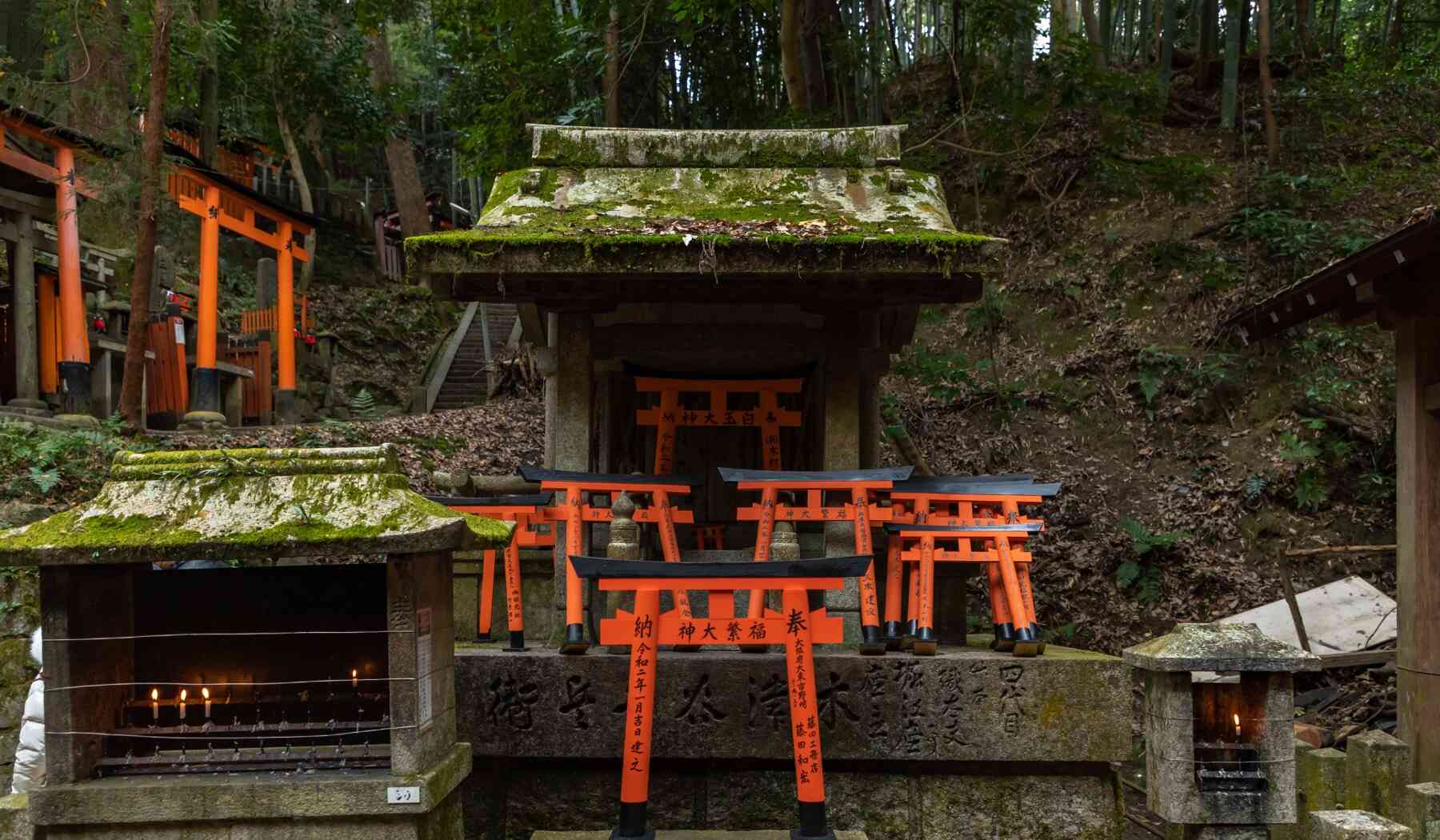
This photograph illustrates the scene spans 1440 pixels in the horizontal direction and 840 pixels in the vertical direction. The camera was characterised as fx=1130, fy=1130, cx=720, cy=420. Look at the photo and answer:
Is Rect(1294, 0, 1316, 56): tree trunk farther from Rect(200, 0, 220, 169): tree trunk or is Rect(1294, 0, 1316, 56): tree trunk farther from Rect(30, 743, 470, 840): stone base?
Rect(30, 743, 470, 840): stone base

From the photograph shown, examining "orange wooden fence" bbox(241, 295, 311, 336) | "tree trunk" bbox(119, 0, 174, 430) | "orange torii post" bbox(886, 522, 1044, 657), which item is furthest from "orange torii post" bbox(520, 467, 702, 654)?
"orange wooden fence" bbox(241, 295, 311, 336)

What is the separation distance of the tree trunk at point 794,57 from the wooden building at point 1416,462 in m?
9.45

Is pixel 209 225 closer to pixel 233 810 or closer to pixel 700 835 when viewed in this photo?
pixel 233 810

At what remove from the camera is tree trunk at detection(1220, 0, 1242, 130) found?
2027 cm

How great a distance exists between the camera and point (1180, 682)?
6.34 m

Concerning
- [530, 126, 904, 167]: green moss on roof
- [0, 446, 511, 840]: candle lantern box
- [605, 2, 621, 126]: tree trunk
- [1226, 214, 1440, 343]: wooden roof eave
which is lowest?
[0, 446, 511, 840]: candle lantern box

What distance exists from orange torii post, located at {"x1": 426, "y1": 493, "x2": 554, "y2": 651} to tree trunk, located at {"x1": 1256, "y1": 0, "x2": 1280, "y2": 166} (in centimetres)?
1625

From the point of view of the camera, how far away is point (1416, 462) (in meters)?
9.14

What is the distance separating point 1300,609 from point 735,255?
7.65 meters

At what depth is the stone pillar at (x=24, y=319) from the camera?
14.2m

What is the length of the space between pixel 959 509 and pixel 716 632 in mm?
2693

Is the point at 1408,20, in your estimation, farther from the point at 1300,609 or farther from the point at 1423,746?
the point at 1423,746

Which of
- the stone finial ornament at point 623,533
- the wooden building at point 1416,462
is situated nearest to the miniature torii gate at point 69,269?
the stone finial ornament at point 623,533

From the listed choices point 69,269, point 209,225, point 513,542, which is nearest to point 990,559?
point 513,542
